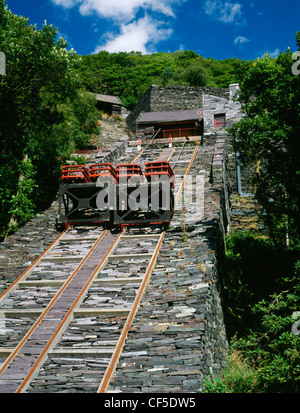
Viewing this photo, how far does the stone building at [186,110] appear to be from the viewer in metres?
30.4

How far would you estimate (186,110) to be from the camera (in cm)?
3778

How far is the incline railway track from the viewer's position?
705cm

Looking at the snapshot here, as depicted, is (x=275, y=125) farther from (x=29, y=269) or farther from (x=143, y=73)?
(x=143, y=73)

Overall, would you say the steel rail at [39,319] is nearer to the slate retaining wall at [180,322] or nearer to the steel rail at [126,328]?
the steel rail at [126,328]

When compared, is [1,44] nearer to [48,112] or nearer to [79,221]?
[48,112]

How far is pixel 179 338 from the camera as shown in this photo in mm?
7598

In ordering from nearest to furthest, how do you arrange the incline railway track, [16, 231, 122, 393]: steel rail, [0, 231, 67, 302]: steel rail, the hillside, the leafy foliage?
1. [16, 231, 122, 393]: steel rail
2. the incline railway track
3. [0, 231, 67, 302]: steel rail
4. the leafy foliage
5. the hillside

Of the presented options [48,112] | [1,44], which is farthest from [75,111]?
[1,44]

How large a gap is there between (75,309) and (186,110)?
104 feet

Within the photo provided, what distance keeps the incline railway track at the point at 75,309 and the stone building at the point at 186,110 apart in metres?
16.5

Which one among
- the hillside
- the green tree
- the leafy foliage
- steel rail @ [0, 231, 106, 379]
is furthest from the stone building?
steel rail @ [0, 231, 106, 379]

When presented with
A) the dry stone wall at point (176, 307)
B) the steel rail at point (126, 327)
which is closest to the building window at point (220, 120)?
the dry stone wall at point (176, 307)

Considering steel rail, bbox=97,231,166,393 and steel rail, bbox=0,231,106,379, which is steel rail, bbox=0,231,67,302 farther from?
steel rail, bbox=97,231,166,393

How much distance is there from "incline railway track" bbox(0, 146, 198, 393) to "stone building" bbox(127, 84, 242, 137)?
1649 cm
